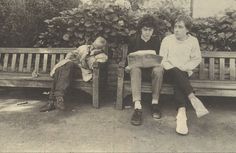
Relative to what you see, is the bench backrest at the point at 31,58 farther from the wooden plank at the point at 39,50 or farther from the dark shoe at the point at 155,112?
the dark shoe at the point at 155,112

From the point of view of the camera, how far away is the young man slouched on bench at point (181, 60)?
6105mm

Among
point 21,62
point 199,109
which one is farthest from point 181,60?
point 21,62

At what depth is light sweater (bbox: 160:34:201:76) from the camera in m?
6.54

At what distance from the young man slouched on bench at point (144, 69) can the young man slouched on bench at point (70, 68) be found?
528mm

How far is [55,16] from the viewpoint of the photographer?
856 centimetres

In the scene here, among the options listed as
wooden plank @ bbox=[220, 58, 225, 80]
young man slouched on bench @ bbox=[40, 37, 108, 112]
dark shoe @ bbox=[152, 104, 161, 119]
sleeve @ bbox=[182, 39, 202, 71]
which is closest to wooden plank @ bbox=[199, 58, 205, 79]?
wooden plank @ bbox=[220, 58, 225, 80]

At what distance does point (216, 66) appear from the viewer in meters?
7.41

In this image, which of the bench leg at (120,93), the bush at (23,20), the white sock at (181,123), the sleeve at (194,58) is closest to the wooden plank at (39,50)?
the bush at (23,20)

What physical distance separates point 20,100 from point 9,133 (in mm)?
1792

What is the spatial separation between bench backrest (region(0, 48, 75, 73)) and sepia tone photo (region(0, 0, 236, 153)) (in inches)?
0.7

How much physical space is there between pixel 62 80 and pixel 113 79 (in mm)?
1141

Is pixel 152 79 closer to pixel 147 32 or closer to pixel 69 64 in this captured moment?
pixel 147 32

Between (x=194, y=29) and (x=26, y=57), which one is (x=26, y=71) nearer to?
(x=26, y=57)

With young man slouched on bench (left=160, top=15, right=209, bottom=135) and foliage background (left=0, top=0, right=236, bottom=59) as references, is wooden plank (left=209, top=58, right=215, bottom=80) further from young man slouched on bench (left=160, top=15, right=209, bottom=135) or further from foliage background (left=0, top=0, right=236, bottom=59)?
young man slouched on bench (left=160, top=15, right=209, bottom=135)
